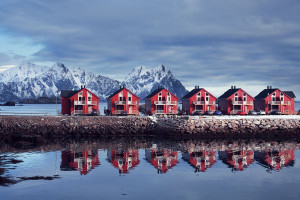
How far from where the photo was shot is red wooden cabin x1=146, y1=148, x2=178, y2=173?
42.0 metres

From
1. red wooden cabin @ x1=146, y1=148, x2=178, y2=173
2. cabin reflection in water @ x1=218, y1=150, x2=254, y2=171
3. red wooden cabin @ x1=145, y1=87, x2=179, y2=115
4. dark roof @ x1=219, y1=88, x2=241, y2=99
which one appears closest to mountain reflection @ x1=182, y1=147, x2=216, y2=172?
cabin reflection in water @ x1=218, y1=150, x2=254, y2=171

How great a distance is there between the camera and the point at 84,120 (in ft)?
231

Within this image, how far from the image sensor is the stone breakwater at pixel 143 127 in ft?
223

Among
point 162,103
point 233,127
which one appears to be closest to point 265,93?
point 162,103

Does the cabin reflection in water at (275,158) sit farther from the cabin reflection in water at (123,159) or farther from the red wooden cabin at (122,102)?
the red wooden cabin at (122,102)

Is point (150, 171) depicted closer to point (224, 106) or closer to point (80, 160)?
point (80, 160)

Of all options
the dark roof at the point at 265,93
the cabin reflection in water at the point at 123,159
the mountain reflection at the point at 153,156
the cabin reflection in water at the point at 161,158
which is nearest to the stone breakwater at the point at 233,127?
the mountain reflection at the point at 153,156

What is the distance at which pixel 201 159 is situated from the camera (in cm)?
4669

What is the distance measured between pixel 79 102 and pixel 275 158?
48.4m

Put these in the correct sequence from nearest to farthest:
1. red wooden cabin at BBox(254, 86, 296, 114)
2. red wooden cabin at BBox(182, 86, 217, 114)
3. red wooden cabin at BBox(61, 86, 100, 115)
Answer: red wooden cabin at BBox(61, 86, 100, 115) → red wooden cabin at BBox(182, 86, 217, 114) → red wooden cabin at BBox(254, 86, 296, 114)

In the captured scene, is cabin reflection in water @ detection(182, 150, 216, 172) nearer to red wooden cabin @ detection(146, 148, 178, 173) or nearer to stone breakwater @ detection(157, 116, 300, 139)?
red wooden cabin @ detection(146, 148, 178, 173)

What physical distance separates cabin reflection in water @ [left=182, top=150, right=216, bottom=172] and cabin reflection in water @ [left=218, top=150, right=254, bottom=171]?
1.42 metres

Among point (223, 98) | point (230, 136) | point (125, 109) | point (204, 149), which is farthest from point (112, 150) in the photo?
point (223, 98)

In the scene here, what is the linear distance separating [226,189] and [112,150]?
23.5 meters
